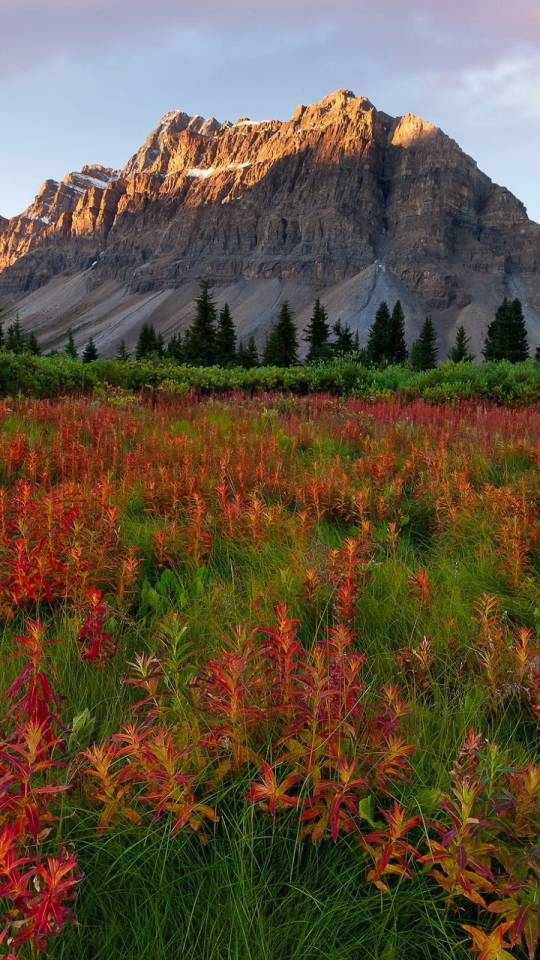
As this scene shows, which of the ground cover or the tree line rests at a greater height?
the tree line

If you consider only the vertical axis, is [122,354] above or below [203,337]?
below

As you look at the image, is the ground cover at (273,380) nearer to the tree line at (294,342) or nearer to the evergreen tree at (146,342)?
the tree line at (294,342)

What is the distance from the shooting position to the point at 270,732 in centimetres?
166

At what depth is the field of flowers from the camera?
3.93 ft

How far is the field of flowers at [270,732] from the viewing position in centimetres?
120

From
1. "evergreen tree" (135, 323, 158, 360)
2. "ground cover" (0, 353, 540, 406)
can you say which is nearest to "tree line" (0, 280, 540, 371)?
"evergreen tree" (135, 323, 158, 360)

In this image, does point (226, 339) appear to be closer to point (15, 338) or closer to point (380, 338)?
point (380, 338)

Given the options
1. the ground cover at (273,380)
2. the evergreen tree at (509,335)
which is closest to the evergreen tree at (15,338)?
the ground cover at (273,380)

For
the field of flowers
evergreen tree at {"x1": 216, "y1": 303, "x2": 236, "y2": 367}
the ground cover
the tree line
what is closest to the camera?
the field of flowers

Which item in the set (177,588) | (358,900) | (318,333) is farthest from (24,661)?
(318,333)

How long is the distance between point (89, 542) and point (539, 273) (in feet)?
728

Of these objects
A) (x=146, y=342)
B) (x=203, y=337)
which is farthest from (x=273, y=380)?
(x=146, y=342)

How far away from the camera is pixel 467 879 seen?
1.16 m

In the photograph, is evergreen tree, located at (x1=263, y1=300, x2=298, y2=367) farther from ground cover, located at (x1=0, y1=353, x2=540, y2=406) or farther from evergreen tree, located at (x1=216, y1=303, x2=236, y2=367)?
ground cover, located at (x1=0, y1=353, x2=540, y2=406)
